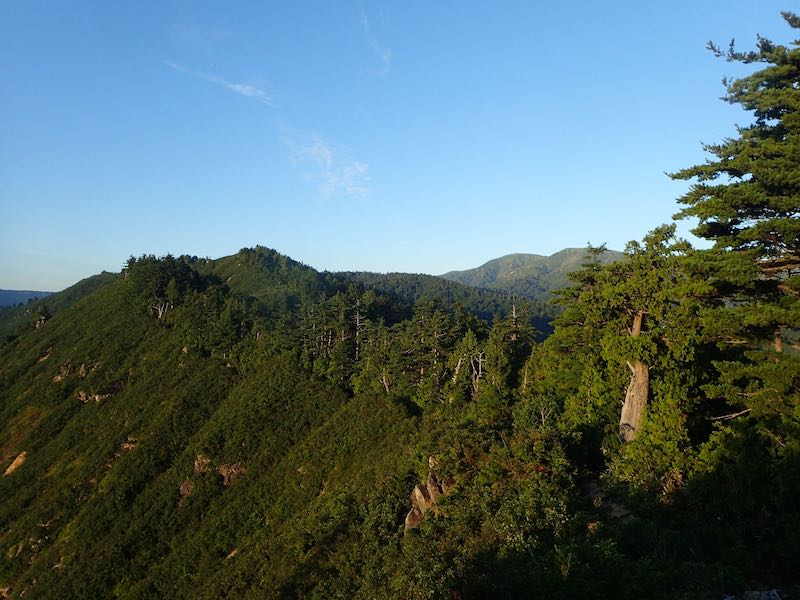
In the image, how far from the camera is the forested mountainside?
13305mm

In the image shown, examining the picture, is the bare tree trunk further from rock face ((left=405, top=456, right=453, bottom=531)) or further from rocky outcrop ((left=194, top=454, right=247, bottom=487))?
rocky outcrop ((left=194, top=454, right=247, bottom=487))

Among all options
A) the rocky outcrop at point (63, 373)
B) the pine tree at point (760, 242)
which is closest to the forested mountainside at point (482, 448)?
the pine tree at point (760, 242)

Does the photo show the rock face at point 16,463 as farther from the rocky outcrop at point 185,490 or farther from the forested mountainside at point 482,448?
the rocky outcrop at point 185,490

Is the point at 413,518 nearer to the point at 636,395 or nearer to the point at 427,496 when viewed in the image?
the point at 427,496

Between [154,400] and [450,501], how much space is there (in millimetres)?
61663

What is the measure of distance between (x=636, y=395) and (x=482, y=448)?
303 inches

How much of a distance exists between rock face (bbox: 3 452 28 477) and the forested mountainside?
81 cm

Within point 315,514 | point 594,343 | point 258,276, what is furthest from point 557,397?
point 258,276

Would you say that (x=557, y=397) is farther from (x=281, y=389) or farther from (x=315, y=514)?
(x=281, y=389)

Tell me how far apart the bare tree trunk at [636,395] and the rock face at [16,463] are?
82145 millimetres

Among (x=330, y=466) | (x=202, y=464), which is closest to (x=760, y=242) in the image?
(x=330, y=466)

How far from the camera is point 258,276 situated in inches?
5320

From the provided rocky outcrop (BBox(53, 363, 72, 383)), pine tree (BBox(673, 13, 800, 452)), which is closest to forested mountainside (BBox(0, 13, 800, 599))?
pine tree (BBox(673, 13, 800, 452))

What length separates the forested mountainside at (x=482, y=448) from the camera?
13.3 meters
